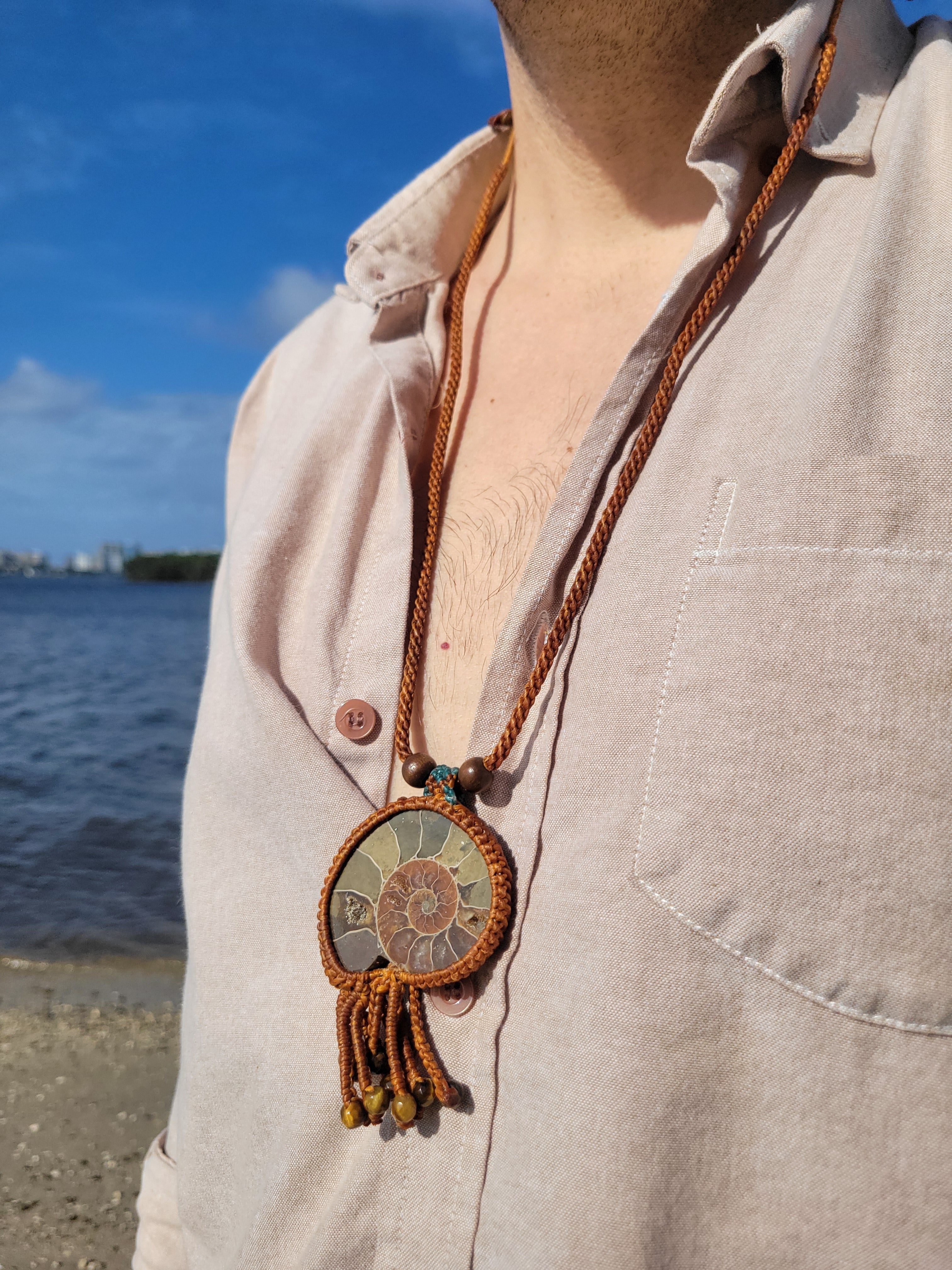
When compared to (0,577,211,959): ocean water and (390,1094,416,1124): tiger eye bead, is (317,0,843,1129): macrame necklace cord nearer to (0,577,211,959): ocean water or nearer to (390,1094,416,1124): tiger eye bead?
(390,1094,416,1124): tiger eye bead

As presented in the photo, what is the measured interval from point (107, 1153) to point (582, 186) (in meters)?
3.03

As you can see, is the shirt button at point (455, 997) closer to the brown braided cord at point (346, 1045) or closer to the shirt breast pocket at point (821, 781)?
the brown braided cord at point (346, 1045)

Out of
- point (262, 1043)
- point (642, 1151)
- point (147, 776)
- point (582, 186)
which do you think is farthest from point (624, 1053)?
point (147, 776)

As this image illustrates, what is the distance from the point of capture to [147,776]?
8.70 metres

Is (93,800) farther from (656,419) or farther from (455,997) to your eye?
(656,419)

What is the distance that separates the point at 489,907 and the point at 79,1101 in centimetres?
283

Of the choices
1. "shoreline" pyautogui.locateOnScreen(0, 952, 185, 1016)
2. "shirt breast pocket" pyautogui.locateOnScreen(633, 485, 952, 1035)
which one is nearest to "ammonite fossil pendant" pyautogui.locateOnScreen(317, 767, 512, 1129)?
"shirt breast pocket" pyautogui.locateOnScreen(633, 485, 952, 1035)

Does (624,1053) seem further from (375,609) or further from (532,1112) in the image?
(375,609)

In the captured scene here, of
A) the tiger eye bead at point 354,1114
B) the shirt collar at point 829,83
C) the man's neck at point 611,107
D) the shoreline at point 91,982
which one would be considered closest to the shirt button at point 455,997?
the tiger eye bead at point 354,1114

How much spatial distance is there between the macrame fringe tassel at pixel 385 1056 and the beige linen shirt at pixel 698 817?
3 centimetres

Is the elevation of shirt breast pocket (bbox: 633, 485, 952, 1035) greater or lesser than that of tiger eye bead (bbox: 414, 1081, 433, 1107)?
greater

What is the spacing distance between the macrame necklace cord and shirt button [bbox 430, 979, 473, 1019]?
13 millimetres

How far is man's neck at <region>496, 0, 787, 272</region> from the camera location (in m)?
1.26

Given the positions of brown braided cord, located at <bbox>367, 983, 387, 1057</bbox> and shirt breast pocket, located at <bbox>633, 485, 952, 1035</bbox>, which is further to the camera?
brown braided cord, located at <bbox>367, 983, 387, 1057</bbox>
